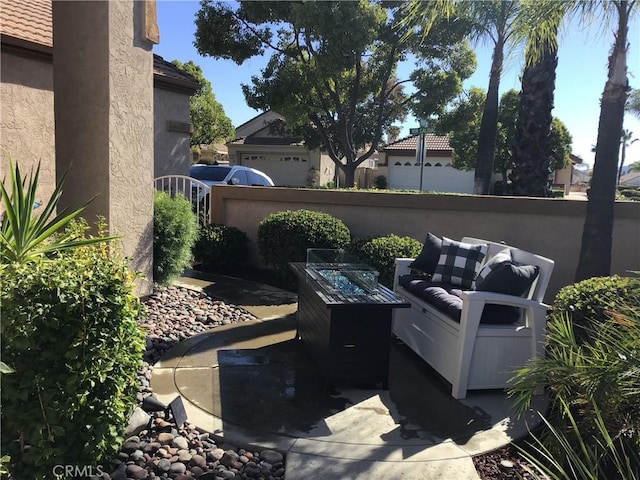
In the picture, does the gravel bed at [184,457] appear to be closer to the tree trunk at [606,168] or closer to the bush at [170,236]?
the bush at [170,236]

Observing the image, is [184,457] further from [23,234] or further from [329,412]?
[23,234]

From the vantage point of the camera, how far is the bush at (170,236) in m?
6.37

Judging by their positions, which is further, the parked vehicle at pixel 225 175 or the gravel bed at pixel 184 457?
the parked vehicle at pixel 225 175

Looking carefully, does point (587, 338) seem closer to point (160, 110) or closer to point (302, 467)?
point (302, 467)

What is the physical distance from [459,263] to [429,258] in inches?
16.3

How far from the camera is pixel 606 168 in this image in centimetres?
638

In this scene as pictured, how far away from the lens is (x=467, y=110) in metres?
18.1

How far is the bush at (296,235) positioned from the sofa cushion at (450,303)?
228cm

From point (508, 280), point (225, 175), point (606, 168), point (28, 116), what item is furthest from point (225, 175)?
point (508, 280)

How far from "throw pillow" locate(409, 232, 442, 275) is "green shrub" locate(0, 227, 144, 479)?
12.5 ft

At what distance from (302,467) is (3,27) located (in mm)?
7337

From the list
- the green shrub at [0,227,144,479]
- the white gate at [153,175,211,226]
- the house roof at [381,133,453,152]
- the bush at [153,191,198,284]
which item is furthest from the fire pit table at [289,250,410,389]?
the house roof at [381,133,453,152]

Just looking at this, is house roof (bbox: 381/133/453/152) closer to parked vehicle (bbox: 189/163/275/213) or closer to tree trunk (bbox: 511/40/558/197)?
parked vehicle (bbox: 189/163/275/213)

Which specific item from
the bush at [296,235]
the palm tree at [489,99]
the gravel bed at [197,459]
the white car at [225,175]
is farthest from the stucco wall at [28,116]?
the palm tree at [489,99]
